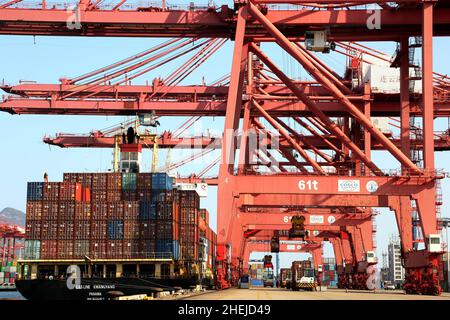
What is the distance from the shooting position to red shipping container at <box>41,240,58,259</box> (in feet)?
153

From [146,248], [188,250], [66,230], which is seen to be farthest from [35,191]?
[188,250]

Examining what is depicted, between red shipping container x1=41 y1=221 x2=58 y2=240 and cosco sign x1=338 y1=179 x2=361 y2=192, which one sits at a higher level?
cosco sign x1=338 y1=179 x2=361 y2=192

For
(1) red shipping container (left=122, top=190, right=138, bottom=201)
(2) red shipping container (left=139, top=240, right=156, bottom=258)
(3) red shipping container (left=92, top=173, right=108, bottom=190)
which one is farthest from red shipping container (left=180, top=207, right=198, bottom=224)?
(3) red shipping container (left=92, top=173, right=108, bottom=190)

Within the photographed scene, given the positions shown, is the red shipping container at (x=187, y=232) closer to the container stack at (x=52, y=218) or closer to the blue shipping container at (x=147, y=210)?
the blue shipping container at (x=147, y=210)

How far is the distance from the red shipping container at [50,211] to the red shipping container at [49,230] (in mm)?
340

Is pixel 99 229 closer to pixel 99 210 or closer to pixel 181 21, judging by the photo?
pixel 99 210

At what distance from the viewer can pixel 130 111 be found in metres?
41.7

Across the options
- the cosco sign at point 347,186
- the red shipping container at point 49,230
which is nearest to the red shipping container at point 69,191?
the red shipping container at point 49,230

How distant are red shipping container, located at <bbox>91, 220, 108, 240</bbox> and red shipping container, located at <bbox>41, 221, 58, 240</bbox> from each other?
8.27ft

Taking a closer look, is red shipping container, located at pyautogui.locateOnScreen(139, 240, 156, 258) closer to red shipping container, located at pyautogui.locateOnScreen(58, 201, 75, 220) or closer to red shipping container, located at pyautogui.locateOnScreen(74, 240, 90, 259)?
red shipping container, located at pyautogui.locateOnScreen(74, 240, 90, 259)

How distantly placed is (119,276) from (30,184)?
29.3 ft

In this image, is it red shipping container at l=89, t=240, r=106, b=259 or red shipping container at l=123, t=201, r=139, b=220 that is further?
red shipping container at l=123, t=201, r=139, b=220

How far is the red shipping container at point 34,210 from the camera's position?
46.3m
